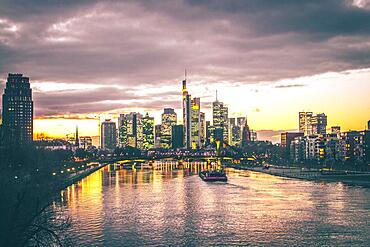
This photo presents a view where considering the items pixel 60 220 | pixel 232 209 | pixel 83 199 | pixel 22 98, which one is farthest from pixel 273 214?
pixel 22 98

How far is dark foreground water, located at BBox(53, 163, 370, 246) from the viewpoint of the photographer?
2716cm

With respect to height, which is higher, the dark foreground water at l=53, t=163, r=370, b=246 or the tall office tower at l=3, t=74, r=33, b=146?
the tall office tower at l=3, t=74, r=33, b=146

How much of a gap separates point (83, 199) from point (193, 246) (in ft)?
77.2

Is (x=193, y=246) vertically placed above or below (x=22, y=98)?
below

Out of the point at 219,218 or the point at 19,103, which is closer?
the point at 219,218

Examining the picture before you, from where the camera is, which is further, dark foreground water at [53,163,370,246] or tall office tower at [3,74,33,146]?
tall office tower at [3,74,33,146]

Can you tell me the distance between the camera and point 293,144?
160875 mm

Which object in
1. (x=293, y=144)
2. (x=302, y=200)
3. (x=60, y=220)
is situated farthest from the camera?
(x=293, y=144)

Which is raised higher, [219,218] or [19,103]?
[19,103]

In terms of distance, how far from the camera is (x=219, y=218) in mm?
34531

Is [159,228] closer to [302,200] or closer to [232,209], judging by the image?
[232,209]

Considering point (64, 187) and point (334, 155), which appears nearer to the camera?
point (64, 187)

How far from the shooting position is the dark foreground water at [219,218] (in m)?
27.2

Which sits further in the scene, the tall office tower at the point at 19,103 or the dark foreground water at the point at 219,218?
the tall office tower at the point at 19,103
